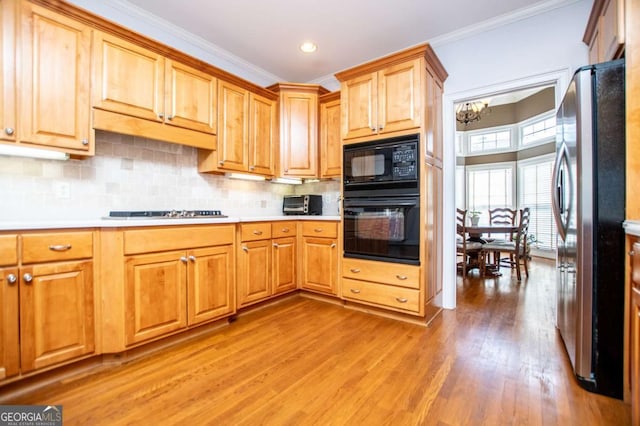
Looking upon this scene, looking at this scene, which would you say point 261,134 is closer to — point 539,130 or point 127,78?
point 127,78

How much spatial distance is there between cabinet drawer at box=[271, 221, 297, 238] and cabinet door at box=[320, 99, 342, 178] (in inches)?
28.7

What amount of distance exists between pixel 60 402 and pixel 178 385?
1.81 ft

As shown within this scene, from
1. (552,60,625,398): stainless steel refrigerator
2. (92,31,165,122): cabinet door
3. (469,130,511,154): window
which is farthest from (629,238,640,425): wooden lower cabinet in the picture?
(469,130,511,154): window

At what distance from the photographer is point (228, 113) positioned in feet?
9.29

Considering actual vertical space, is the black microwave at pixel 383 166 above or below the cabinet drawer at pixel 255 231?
above

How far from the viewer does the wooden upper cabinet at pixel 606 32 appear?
1531 mm

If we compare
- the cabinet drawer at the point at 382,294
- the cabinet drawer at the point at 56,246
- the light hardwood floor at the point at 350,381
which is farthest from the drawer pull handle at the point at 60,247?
the cabinet drawer at the point at 382,294


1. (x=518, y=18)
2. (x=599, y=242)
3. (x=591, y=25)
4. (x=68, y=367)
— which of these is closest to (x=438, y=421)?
(x=599, y=242)

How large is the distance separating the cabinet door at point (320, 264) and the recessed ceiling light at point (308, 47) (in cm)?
206

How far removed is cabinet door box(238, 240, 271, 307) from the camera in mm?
2660

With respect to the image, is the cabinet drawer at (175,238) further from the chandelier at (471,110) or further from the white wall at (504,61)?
the chandelier at (471,110)

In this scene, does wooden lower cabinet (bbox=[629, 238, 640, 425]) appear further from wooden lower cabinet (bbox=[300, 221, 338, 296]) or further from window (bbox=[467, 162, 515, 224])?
window (bbox=[467, 162, 515, 224])

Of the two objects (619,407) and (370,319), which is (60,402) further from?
(619,407)

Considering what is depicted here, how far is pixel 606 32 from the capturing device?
5.88ft
